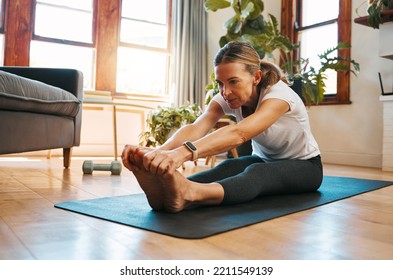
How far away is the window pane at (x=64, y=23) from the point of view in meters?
3.79

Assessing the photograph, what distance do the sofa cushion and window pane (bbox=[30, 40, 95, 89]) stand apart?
1.67 m

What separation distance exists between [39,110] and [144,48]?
2.48 metres

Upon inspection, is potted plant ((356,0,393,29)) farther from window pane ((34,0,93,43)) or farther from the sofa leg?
window pane ((34,0,93,43))

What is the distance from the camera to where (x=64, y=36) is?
3.92 meters

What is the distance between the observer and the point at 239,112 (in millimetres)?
1462

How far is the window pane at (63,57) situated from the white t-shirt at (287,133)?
2.91 meters

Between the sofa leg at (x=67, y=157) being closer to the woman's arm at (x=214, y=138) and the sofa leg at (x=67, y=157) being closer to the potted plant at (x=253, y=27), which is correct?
the woman's arm at (x=214, y=138)

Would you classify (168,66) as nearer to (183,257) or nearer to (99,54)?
(99,54)

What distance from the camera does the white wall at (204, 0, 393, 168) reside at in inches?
137

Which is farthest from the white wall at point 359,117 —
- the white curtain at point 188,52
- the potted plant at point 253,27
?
the white curtain at point 188,52

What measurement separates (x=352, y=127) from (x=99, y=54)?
2670 millimetres

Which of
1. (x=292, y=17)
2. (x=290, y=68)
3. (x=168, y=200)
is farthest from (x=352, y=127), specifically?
(x=168, y=200)

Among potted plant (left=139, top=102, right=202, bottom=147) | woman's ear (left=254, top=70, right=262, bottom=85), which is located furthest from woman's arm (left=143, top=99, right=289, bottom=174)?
potted plant (left=139, top=102, right=202, bottom=147)

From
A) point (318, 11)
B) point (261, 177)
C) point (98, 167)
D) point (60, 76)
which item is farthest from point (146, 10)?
point (261, 177)
